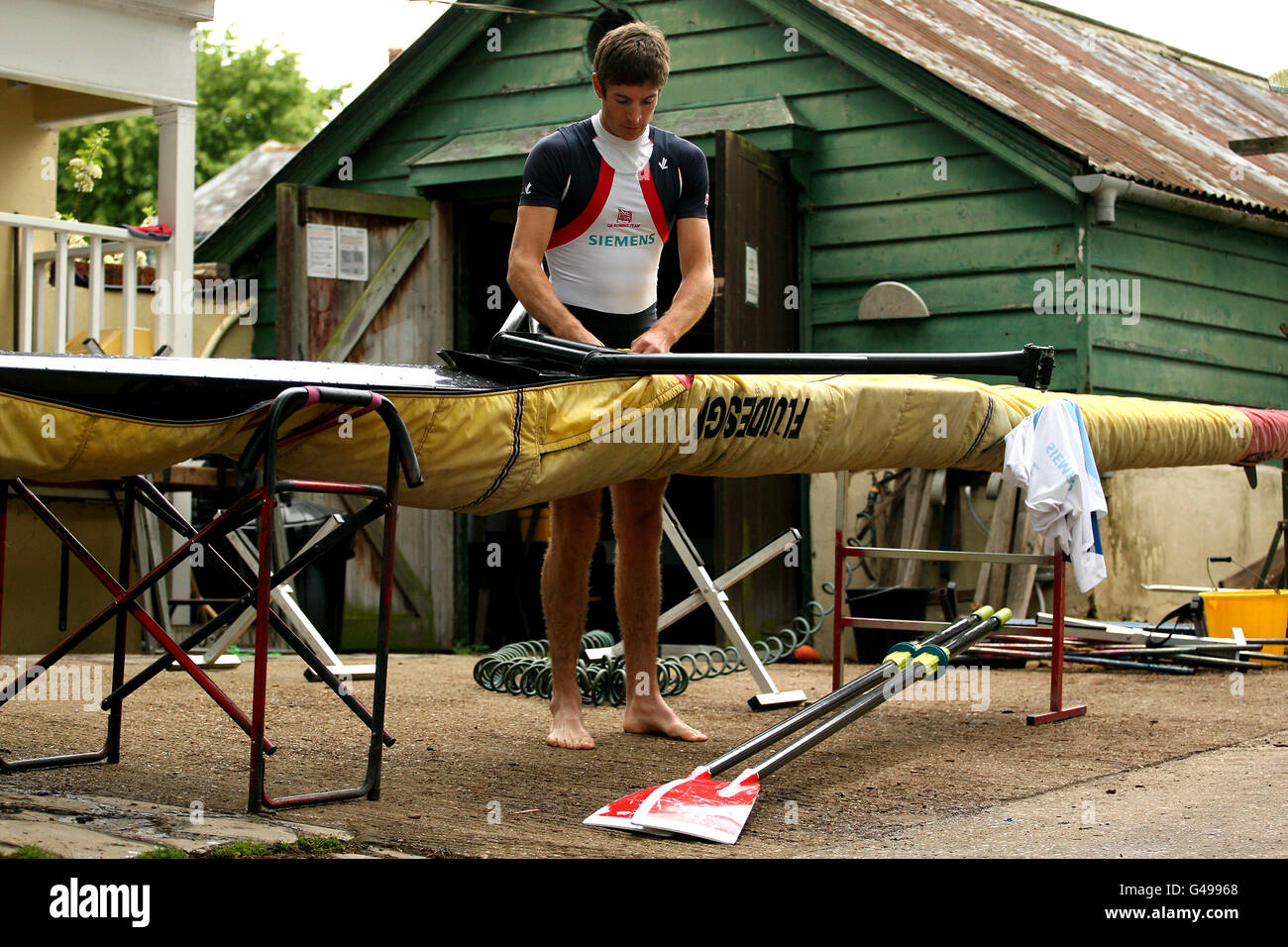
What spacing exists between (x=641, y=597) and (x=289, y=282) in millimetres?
4983

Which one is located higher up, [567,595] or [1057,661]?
[567,595]

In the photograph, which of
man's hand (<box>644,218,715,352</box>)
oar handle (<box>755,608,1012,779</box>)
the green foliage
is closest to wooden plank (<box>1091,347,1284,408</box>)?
oar handle (<box>755,608,1012,779</box>)

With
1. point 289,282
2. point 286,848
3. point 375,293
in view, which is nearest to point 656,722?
point 286,848

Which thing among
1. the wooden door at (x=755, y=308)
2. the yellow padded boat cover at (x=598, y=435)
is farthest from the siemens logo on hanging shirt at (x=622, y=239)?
the wooden door at (x=755, y=308)

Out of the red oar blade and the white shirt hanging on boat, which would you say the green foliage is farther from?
the white shirt hanging on boat

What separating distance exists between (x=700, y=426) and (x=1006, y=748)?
1.57 m

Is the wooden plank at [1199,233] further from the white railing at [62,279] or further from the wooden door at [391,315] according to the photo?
the white railing at [62,279]

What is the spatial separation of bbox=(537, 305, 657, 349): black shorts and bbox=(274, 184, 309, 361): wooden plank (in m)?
4.55

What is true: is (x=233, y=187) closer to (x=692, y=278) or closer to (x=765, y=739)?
(x=692, y=278)

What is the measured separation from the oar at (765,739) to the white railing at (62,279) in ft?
15.1

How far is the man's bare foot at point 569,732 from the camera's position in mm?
4801

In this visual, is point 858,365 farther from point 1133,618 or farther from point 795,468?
point 1133,618

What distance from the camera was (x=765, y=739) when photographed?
4.05m

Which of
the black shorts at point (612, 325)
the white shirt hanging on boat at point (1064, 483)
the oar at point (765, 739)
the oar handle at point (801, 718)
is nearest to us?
the oar at point (765, 739)
